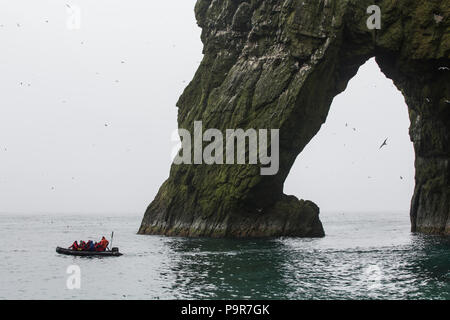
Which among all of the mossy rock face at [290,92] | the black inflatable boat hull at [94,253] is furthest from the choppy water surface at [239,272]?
the mossy rock face at [290,92]

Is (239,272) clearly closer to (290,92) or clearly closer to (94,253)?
(94,253)

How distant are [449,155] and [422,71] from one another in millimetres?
15012

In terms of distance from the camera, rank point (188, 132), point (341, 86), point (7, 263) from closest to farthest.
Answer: point (7, 263) → point (341, 86) → point (188, 132)

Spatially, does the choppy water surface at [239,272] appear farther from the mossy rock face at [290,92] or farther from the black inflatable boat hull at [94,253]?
the mossy rock face at [290,92]

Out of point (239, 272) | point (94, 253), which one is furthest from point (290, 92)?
point (239, 272)

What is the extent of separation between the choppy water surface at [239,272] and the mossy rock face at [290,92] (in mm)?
10439

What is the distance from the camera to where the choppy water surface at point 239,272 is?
111 ft

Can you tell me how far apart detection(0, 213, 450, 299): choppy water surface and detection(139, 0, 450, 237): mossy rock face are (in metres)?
10.4

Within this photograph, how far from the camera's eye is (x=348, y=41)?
6681 cm

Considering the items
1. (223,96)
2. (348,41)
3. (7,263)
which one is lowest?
(7,263)

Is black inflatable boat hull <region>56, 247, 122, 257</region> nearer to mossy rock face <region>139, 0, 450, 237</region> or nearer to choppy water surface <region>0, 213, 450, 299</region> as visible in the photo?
choppy water surface <region>0, 213, 450, 299</region>
